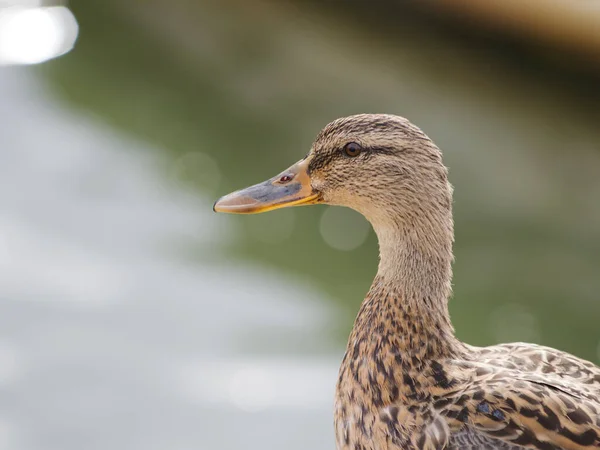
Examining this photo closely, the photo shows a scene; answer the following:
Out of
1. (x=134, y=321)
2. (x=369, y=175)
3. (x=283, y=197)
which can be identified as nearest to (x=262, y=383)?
(x=134, y=321)

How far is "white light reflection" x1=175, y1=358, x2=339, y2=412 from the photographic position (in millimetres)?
4102

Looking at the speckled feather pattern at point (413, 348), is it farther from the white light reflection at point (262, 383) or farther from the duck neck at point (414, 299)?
the white light reflection at point (262, 383)

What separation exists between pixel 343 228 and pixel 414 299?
239 cm

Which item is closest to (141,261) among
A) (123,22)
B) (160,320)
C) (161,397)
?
(160,320)

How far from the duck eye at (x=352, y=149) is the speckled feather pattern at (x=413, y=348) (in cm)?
1

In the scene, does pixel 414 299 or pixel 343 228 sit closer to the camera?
pixel 414 299

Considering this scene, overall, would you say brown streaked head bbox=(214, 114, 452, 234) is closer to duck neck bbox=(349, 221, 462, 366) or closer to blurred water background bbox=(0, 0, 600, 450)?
duck neck bbox=(349, 221, 462, 366)

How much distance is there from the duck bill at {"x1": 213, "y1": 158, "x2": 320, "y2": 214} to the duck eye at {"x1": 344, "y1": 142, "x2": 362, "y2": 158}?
0.13 meters

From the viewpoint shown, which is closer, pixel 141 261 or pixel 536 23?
pixel 141 261

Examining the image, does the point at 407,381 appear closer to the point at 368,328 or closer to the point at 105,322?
the point at 368,328

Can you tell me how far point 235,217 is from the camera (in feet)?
16.5

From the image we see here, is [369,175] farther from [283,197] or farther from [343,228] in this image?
[343,228]

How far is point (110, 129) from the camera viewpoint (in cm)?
552

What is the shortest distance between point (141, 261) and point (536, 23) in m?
2.43
